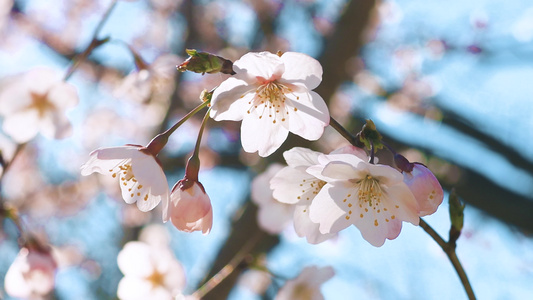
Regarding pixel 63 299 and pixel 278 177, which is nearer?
pixel 278 177

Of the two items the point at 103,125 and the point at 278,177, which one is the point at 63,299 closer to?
the point at 103,125

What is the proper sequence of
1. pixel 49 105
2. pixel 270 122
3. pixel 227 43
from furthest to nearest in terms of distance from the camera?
1. pixel 227 43
2. pixel 49 105
3. pixel 270 122

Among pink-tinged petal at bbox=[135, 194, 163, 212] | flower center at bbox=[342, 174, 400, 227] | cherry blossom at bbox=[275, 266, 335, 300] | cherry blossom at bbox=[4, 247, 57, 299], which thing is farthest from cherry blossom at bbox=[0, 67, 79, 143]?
flower center at bbox=[342, 174, 400, 227]

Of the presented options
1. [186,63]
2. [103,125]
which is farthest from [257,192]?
[103,125]

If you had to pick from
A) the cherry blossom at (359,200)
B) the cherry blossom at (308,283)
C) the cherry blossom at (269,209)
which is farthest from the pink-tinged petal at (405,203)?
the cherry blossom at (269,209)

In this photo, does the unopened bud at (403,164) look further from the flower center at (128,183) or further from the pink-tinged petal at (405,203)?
the flower center at (128,183)

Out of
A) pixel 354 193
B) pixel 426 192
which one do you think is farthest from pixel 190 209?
pixel 426 192

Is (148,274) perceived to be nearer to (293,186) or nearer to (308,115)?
(293,186)
